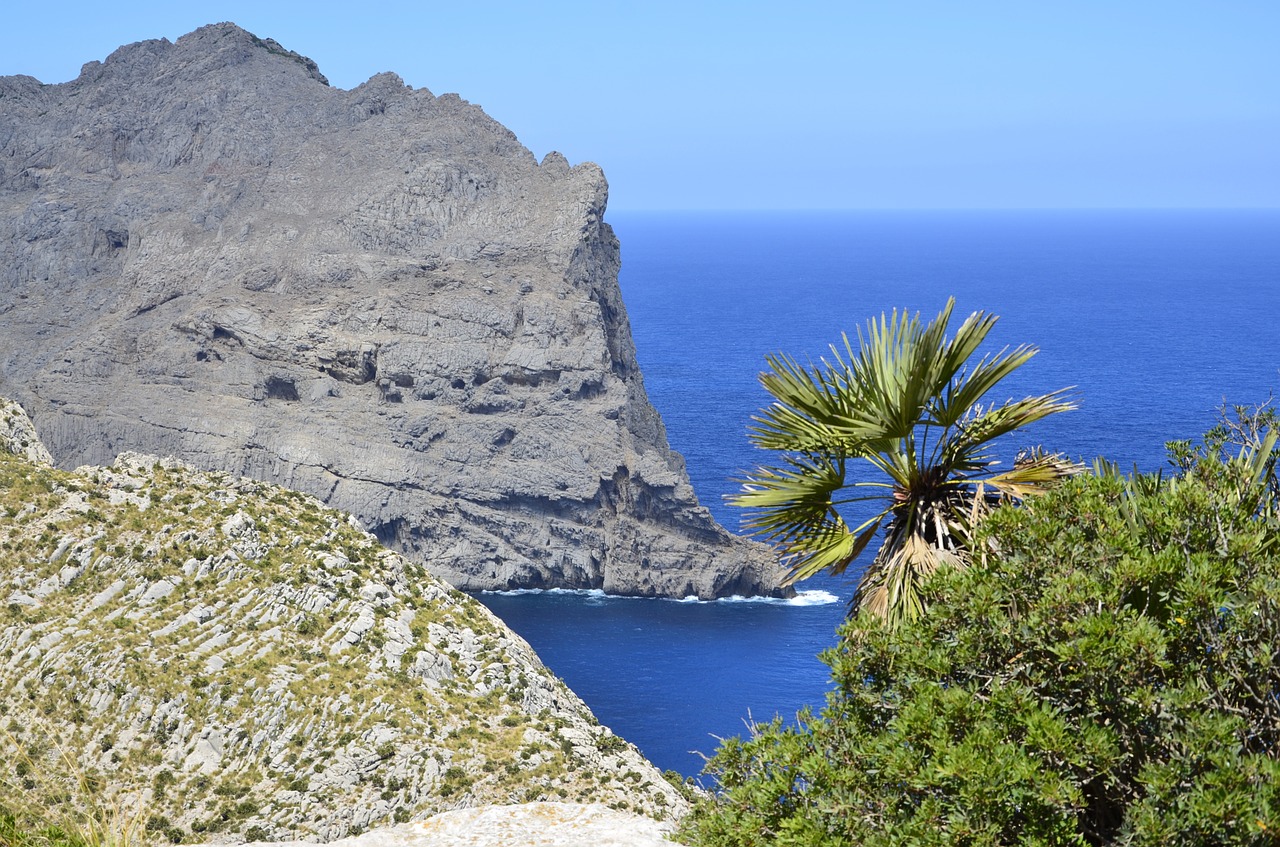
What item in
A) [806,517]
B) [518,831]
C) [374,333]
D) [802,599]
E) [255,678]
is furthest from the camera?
[374,333]

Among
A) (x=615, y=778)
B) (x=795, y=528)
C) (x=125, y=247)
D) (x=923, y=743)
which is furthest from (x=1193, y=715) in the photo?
(x=125, y=247)

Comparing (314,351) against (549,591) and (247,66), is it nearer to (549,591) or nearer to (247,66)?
(549,591)

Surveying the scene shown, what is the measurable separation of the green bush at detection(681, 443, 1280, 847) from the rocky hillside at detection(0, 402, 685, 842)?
26.1 m

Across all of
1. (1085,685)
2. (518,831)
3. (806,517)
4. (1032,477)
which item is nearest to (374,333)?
(518,831)

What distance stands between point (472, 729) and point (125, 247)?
4501 inches

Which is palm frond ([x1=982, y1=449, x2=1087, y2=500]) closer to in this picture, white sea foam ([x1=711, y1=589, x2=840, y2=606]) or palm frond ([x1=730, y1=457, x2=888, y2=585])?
palm frond ([x1=730, y1=457, x2=888, y2=585])

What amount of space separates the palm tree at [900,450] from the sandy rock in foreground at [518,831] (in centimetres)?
810

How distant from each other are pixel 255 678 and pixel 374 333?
81.7 meters

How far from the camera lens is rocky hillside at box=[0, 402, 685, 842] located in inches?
1471

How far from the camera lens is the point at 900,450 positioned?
42.0ft

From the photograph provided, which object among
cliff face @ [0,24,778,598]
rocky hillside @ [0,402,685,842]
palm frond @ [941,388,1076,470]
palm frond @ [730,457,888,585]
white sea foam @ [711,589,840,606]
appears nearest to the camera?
palm frond @ [941,388,1076,470]

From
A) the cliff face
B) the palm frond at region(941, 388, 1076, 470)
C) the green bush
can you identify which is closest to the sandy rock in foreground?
the green bush

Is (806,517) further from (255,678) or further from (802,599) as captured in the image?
(802,599)

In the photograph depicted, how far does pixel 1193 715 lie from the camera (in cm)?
1005
